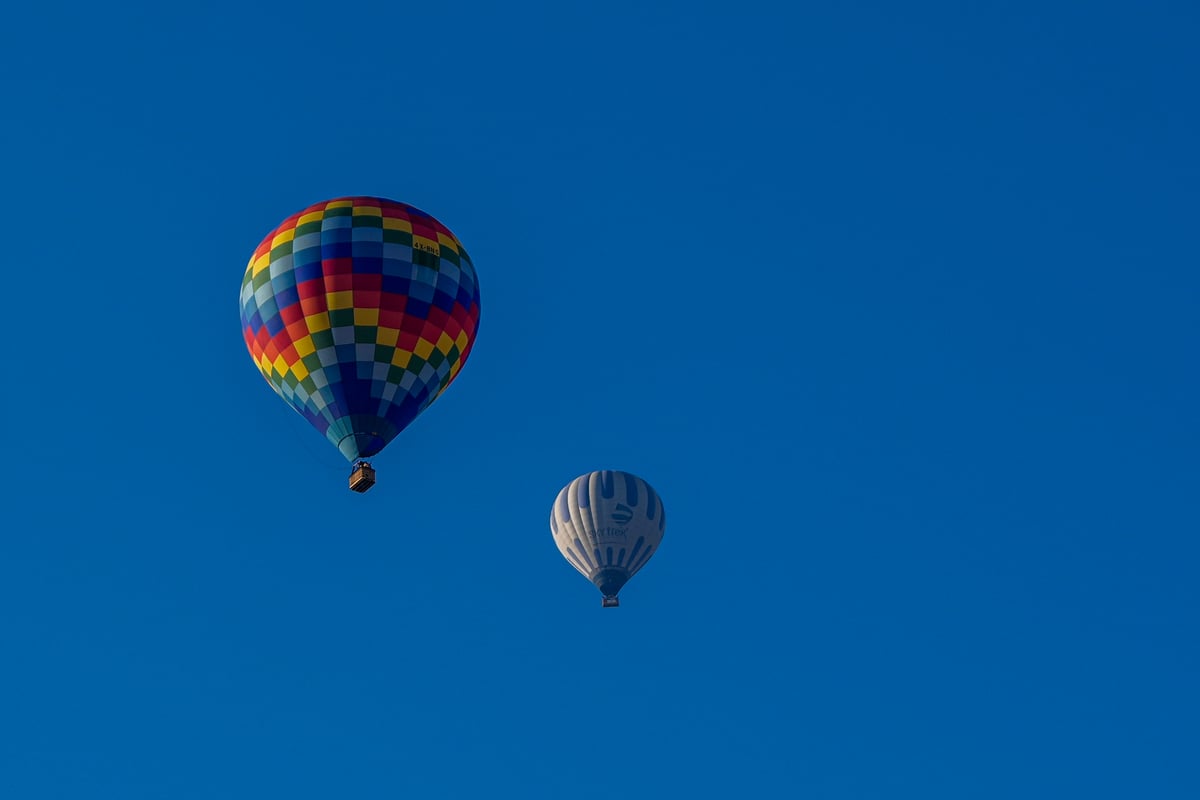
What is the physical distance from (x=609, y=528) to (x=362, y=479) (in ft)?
46.9

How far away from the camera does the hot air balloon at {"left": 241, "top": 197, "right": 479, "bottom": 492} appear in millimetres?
52812

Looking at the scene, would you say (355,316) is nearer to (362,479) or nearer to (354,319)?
(354,319)

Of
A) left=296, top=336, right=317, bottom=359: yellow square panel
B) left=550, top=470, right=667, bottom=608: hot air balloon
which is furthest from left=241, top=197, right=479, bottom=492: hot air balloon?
left=550, top=470, right=667, bottom=608: hot air balloon

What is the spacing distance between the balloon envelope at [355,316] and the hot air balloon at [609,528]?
12034mm

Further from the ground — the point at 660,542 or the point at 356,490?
the point at 660,542

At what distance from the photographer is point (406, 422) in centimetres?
5378

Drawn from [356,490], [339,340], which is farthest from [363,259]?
[356,490]

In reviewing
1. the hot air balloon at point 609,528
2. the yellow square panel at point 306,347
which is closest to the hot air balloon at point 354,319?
the yellow square panel at point 306,347

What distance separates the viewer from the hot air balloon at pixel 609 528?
214 feet

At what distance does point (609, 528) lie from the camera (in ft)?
215

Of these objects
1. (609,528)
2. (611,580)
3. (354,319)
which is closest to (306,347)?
(354,319)

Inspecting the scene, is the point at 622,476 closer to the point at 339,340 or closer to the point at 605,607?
the point at 605,607

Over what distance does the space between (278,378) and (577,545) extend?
1445 centimetres

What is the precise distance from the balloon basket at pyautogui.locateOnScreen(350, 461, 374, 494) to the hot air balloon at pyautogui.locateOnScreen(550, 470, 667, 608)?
13908mm
